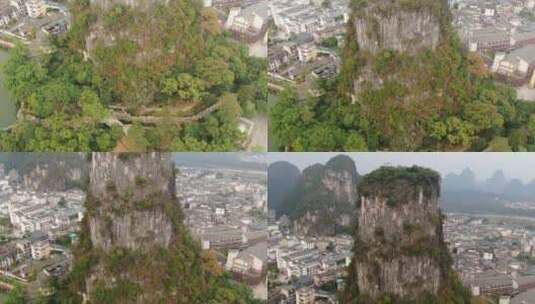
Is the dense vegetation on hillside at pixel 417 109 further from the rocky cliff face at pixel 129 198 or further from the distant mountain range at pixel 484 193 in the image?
the rocky cliff face at pixel 129 198

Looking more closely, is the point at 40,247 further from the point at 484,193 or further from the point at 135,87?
the point at 484,193

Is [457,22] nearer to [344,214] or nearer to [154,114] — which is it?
[344,214]

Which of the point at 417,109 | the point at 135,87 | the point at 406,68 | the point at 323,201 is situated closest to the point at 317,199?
the point at 323,201

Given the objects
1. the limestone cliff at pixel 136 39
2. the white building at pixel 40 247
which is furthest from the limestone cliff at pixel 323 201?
the white building at pixel 40 247

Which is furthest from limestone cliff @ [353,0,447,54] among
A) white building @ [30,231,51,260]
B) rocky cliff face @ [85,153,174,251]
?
white building @ [30,231,51,260]

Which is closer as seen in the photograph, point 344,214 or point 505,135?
point 505,135

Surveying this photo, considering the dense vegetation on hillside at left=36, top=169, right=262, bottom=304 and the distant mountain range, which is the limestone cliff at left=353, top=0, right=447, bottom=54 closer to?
→ the distant mountain range

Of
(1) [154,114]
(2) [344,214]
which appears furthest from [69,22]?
(2) [344,214]
